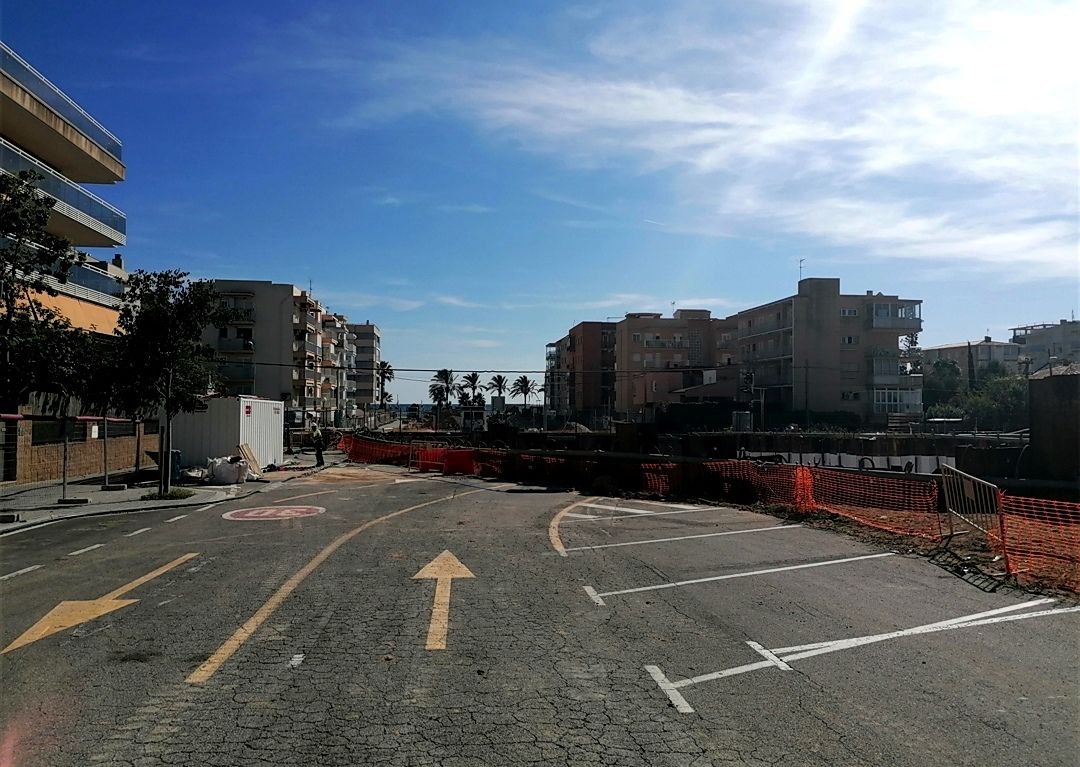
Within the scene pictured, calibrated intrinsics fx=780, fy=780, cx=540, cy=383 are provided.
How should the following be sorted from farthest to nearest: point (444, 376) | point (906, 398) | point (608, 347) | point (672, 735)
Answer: point (444, 376) → point (608, 347) → point (906, 398) → point (672, 735)

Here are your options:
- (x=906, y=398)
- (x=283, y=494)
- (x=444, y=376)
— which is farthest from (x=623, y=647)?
(x=444, y=376)

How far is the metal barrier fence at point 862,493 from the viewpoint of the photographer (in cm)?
1073

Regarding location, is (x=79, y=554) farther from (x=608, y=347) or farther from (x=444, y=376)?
(x=444, y=376)

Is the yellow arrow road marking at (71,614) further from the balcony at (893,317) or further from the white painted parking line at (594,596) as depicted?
the balcony at (893,317)

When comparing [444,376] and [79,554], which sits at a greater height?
[444,376]

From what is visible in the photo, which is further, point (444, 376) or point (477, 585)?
point (444, 376)

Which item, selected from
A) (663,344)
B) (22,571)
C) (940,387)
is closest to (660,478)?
(22,571)

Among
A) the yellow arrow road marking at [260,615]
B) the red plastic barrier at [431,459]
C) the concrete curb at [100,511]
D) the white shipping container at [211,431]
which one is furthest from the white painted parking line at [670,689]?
the red plastic barrier at [431,459]

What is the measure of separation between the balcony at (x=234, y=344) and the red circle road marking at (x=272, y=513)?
56.6 meters

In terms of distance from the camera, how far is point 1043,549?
1062 centimetres

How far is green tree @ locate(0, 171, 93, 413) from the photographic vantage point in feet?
50.4

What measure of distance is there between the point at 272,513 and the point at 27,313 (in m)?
6.58

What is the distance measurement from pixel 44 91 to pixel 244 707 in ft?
105

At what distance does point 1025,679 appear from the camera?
19.7ft
